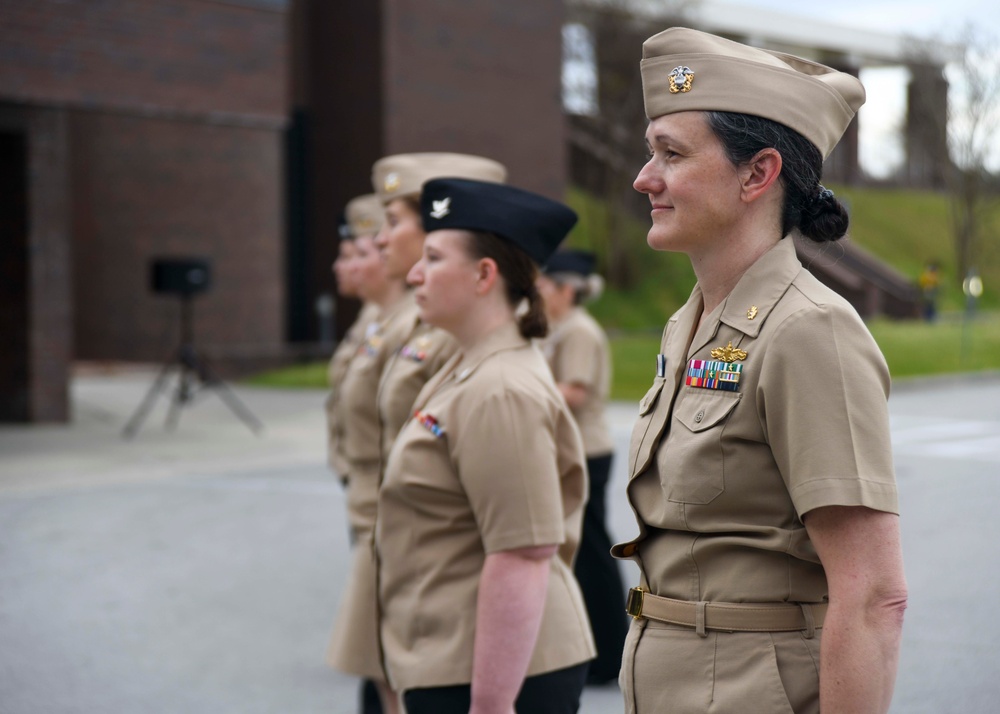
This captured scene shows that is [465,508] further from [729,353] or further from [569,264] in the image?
[569,264]

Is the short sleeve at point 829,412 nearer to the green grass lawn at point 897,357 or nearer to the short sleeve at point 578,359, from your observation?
the short sleeve at point 578,359

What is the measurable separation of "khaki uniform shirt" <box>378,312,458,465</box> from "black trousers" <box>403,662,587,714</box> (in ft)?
2.88

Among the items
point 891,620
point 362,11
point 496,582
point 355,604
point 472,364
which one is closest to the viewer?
point 891,620

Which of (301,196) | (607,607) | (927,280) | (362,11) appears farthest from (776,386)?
(927,280)

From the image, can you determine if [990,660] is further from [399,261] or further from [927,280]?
[927,280]

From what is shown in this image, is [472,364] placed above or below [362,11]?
below

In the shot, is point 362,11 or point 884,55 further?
point 884,55

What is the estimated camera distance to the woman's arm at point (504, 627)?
272 cm

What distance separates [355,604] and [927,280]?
3628 cm

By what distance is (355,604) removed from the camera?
372 cm

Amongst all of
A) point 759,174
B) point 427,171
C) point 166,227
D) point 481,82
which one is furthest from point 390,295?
point 481,82

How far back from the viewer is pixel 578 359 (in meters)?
5.89

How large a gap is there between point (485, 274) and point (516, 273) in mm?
98

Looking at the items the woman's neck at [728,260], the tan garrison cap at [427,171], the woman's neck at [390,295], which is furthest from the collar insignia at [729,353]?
the woman's neck at [390,295]
